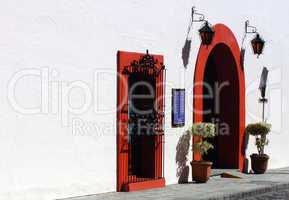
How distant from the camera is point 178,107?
13594 mm

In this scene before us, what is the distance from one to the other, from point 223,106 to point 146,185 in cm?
463

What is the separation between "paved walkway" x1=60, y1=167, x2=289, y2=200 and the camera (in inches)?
445

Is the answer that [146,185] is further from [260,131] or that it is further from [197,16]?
[260,131]

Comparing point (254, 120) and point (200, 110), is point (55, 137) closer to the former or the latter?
point (200, 110)

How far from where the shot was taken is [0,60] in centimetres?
955

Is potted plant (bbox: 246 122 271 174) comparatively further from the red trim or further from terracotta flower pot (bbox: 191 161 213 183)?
the red trim

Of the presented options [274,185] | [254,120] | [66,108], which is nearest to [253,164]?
[254,120]

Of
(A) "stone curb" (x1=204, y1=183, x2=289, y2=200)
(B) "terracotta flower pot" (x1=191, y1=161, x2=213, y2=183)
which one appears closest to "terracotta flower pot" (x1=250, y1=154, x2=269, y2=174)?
(A) "stone curb" (x1=204, y1=183, x2=289, y2=200)

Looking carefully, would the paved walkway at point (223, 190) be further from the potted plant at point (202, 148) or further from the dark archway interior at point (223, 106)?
the dark archway interior at point (223, 106)

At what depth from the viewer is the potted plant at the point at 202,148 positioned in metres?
13.5

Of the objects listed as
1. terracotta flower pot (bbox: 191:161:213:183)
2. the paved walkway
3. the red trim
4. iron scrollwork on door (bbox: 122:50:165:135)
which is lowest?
the paved walkway

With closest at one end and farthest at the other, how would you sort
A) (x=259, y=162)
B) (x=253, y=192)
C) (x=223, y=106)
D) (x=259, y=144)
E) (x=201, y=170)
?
(x=253, y=192)
(x=201, y=170)
(x=259, y=162)
(x=259, y=144)
(x=223, y=106)

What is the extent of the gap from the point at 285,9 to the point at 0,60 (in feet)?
37.6

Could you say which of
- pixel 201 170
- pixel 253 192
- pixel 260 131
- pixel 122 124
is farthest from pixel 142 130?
pixel 260 131
